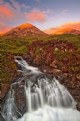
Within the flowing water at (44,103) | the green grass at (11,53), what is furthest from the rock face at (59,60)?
the flowing water at (44,103)

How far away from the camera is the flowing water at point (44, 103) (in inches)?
947

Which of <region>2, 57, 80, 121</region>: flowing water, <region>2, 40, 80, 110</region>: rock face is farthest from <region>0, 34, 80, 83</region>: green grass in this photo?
<region>2, 57, 80, 121</region>: flowing water

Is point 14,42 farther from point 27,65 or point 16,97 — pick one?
point 16,97

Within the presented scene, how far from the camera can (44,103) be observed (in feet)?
82.5

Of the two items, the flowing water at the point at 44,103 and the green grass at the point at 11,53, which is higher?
the green grass at the point at 11,53

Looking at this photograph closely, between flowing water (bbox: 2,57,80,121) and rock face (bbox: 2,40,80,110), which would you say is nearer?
flowing water (bbox: 2,57,80,121)

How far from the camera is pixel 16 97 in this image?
24.7 metres

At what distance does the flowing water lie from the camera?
78.9 feet

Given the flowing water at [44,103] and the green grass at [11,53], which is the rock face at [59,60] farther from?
the flowing water at [44,103]

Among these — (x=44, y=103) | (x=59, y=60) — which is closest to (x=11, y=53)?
(x=59, y=60)

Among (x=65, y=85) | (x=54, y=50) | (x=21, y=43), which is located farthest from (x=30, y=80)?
(x=21, y=43)

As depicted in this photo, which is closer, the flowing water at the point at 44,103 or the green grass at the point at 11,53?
the flowing water at the point at 44,103

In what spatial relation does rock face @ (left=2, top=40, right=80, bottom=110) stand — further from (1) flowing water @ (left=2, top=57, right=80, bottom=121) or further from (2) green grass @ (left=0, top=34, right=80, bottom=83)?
(1) flowing water @ (left=2, top=57, right=80, bottom=121)

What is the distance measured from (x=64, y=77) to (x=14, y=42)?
14.4 meters
